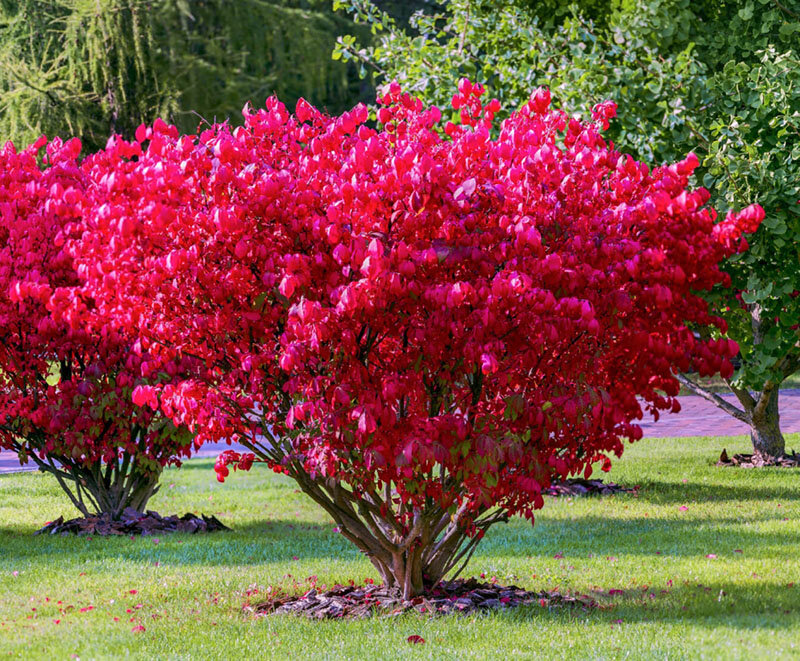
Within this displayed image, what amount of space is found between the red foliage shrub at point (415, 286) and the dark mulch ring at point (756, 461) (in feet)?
23.9

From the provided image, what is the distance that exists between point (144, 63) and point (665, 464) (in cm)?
1180

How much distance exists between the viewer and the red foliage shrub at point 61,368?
7.66m

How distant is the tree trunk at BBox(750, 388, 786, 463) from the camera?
476 inches

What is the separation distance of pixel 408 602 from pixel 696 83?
197 inches

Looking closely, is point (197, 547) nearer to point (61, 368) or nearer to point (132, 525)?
point (132, 525)

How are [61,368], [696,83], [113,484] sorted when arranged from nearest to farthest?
[696,83] → [61,368] → [113,484]

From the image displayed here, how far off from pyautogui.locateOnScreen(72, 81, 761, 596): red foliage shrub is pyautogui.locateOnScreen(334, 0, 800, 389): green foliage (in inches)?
109

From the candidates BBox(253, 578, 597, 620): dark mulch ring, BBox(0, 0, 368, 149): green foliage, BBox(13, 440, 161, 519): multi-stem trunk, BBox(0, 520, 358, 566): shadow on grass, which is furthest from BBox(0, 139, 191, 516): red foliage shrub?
BBox(0, 0, 368, 149): green foliage

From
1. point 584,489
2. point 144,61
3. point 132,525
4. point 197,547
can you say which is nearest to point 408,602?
point 197,547

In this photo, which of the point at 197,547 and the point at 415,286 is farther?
the point at 197,547

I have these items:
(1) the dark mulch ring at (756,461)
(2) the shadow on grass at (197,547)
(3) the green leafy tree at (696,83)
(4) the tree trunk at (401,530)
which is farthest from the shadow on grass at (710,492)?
(4) the tree trunk at (401,530)

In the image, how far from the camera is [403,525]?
19.7 ft

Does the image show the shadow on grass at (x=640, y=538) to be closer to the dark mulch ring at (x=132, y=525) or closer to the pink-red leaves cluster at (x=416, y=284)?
the pink-red leaves cluster at (x=416, y=284)

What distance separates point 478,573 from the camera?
7.20 metres
